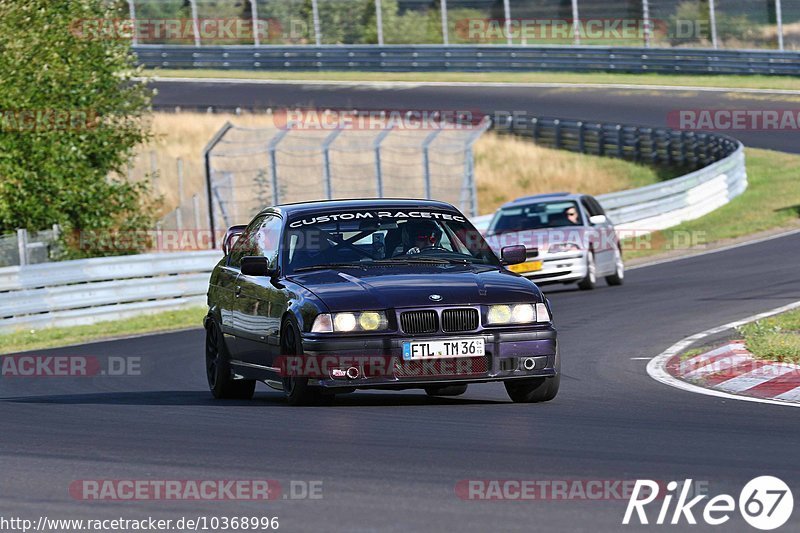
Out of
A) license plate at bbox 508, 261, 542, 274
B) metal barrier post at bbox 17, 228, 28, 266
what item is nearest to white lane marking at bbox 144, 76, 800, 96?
license plate at bbox 508, 261, 542, 274

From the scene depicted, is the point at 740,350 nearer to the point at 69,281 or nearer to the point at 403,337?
the point at 403,337

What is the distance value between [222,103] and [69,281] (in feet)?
94.8

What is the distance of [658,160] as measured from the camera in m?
40.8

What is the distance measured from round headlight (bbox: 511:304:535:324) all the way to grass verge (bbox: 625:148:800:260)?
18.4 metres

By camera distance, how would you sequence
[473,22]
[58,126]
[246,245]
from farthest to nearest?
[473,22] < [58,126] < [246,245]

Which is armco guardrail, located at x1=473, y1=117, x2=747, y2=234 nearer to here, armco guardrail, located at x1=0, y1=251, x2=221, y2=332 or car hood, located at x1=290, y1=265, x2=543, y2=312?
armco guardrail, located at x1=0, y1=251, x2=221, y2=332

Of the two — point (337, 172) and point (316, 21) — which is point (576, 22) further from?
point (337, 172)

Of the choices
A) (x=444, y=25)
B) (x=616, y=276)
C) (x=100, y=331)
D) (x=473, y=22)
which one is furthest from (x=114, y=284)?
(x=444, y=25)

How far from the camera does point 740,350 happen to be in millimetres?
13570

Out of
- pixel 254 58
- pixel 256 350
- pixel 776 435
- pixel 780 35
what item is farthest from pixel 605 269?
pixel 254 58

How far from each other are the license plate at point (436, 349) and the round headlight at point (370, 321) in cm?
23

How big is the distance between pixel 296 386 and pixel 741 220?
22355 mm

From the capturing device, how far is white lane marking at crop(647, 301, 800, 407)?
10.8 meters

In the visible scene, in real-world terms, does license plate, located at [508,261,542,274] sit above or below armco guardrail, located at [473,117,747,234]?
above
